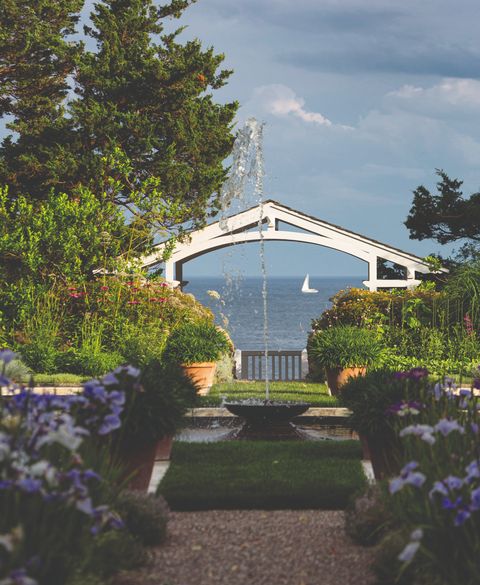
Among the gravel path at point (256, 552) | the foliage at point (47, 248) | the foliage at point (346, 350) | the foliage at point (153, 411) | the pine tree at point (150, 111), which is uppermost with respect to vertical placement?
the pine tree at point (150, 111)

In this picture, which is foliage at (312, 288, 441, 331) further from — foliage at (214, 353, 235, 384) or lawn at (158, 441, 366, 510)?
lawn at (158, 441, 366, 510)

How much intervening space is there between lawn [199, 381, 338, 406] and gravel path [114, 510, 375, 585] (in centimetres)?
490

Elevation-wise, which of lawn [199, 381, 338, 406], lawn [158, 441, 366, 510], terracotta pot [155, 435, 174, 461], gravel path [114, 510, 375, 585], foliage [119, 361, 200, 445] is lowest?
gravel path [114, 510, 375, 585]

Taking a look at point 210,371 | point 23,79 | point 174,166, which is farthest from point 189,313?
point 23,79

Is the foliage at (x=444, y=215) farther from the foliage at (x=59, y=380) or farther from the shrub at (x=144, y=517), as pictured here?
the shrub at (x=144, y=517)

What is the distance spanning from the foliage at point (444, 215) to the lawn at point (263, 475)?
48.4 ft

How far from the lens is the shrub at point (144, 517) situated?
4.38 metres

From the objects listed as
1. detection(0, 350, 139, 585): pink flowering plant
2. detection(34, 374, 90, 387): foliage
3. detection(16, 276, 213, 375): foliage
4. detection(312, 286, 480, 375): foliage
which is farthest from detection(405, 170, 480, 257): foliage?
detection(0, 350, 139, 585): pink flowering plant

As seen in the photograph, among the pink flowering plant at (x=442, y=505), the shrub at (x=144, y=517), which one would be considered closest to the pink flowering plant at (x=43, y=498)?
the shrub at (x=144, y=517)

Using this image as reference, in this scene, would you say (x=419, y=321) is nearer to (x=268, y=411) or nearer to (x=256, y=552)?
(x=268, y=411)

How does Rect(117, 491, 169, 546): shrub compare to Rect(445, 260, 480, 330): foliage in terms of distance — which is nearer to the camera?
Rect(117, 491, 169, 546): shrub

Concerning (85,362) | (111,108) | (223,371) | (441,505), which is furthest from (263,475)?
(111,108)

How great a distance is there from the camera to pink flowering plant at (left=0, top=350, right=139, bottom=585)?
9.30ft

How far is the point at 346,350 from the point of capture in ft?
37.4
